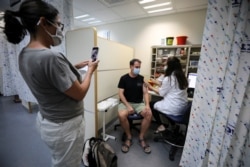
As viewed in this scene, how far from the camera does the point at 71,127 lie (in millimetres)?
830

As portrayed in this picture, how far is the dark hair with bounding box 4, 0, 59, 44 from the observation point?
685mm

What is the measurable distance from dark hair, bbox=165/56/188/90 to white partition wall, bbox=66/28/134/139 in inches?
37.9

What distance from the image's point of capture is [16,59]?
3.13m

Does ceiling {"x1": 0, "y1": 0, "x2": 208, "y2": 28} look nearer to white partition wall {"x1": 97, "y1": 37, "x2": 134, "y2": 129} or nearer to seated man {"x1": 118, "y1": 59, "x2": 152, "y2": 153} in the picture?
white partition wall {"x1": 97, "y1": 37, "x2": 134, "y2": 129}

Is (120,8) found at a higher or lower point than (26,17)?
higher

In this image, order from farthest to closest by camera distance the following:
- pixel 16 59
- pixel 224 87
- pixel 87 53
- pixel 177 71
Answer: pixel 16 59, pixel 177 71, pixel 87 53, pixel 224 87

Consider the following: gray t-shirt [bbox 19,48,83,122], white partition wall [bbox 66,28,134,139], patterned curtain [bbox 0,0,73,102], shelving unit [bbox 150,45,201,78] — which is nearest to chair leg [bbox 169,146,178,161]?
white partition wall [bbox 66,28,134,139]

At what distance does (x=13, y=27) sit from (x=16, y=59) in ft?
10.2

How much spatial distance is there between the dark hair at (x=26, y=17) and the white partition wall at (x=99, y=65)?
89 centimetres

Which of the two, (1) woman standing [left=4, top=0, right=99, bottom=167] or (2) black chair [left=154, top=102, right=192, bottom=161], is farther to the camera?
(2) black chair [left=154, top=102, right=192, bottom=161]

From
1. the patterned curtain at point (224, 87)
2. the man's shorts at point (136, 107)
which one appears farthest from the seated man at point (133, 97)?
the patterned curtain at point (224, 87)

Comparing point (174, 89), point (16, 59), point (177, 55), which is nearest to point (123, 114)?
point (174, 89)

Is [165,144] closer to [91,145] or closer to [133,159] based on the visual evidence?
[133,159]

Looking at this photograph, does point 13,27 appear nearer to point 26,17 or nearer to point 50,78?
point 26,17
